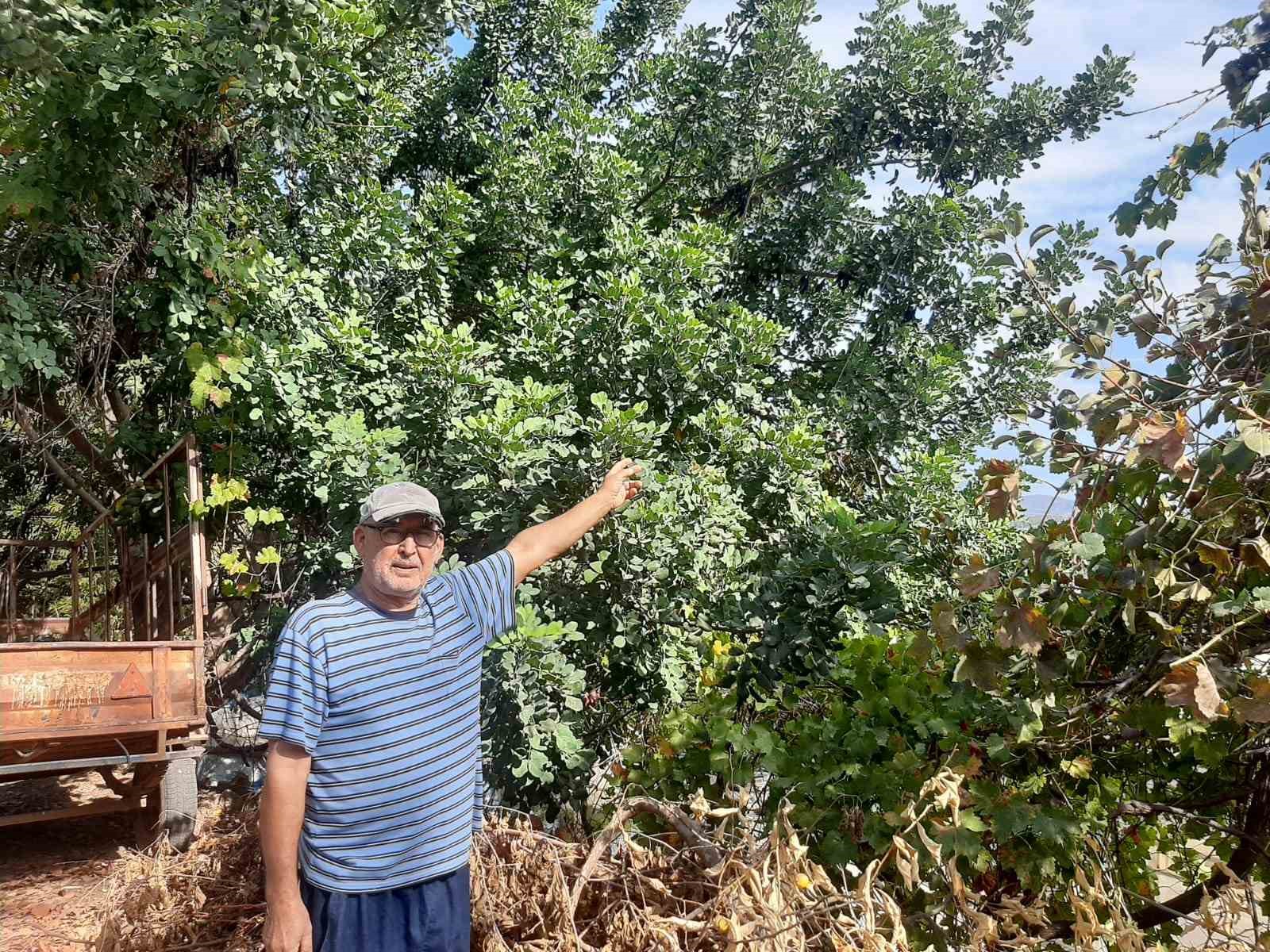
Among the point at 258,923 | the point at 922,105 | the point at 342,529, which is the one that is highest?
the point at 922,105

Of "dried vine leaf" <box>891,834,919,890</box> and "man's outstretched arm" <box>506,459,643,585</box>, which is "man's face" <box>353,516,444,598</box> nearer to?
"man's outstretched arm" <box>506,459,643,585</box>

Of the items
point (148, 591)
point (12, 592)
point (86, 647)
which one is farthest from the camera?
point (12, 592)

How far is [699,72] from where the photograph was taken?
25.6ft

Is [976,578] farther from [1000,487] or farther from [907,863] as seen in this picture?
[907,863]

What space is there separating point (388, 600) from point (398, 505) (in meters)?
0.25

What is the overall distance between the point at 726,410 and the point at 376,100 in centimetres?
376

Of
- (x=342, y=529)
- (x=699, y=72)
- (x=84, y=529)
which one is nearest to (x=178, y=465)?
(x=342, y=529)

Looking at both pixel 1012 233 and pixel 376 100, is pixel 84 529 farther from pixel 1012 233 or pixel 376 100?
pixel 1012 233

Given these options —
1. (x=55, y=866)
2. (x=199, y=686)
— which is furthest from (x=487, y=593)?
(x=55, y=866)

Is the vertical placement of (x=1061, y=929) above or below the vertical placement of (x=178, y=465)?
below

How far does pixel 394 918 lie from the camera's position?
241cm

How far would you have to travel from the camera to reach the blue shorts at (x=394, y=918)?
2361mm

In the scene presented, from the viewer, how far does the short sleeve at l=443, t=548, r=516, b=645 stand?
2732mm

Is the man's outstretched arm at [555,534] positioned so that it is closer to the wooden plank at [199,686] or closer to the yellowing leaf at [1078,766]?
the yellowing leaf at [1078,766]
